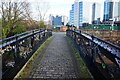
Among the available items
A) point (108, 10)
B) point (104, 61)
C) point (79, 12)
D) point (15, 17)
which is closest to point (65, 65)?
point (104, 61)

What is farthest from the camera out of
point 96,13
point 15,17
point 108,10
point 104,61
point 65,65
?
point 108,10

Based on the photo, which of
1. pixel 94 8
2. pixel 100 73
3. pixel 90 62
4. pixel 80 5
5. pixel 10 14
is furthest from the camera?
pixel 94 8

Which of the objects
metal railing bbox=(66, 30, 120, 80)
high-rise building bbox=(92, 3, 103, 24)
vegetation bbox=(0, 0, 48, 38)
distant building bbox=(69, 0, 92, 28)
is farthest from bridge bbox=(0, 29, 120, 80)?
high-rise building bbox=(92, 3, 103, 24)

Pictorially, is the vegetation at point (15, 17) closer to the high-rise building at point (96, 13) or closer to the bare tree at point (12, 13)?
the bare tree at point (12, 13)

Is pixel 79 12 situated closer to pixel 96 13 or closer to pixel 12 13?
pixel 96 13

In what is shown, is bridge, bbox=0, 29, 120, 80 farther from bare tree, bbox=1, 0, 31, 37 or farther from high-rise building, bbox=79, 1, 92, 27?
high-rise building, bbox=79, 1, 92, 27

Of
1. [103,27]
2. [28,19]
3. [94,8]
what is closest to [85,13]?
[94,8]

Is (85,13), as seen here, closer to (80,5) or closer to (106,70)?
(80,5)

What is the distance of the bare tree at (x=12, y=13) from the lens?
24.2 metres

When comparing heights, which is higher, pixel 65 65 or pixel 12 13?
pixel 12 13

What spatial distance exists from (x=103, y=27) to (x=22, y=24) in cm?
2317

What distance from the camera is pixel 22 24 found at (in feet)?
84.6

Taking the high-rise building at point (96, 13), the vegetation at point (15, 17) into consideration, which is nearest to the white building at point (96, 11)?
the high-rise building at point (96, 13)

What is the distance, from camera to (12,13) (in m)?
25.7
